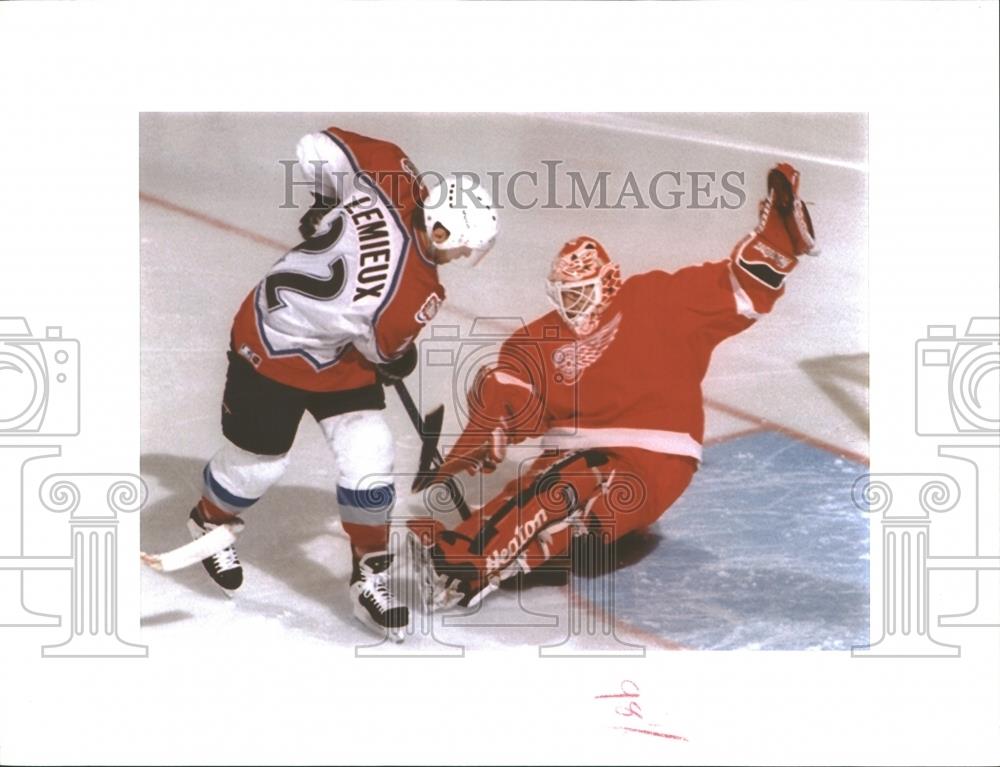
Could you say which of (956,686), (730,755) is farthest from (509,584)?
(956,686)

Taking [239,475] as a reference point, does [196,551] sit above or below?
below

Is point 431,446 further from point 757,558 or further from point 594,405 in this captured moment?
point 757,558

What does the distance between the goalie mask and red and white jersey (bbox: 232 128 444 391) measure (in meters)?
0.24

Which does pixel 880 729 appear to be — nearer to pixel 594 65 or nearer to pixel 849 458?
pixel 849 458

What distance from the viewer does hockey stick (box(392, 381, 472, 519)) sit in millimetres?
2445

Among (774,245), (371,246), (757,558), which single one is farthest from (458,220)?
(757,558)

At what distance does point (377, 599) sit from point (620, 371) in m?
0.63

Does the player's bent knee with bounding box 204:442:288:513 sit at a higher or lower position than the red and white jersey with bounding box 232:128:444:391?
lower

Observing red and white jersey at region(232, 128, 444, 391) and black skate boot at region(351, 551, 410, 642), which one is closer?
red and white jersey at region(232, 128, 444, 391)

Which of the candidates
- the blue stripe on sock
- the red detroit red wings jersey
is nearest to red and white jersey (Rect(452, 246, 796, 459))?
the red detroit red wings jersey

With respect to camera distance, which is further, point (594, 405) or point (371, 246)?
point (594, 405)

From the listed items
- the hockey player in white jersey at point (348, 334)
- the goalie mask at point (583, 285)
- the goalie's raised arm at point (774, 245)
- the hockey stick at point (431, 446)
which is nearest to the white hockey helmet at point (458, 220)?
the hockey player in white jersey at point (348, 334)

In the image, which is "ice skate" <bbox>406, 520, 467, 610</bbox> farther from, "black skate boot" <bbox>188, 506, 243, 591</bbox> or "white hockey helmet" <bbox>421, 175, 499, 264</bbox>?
"white hockey helmet" <bbox>421, 175, 499, 264</bbox>

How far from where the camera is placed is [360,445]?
2371 millimetres
